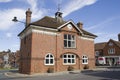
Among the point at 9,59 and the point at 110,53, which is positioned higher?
the point at 110,53

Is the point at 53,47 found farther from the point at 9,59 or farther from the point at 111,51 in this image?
the point at 9,59

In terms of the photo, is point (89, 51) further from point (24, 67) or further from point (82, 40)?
point (24, 67)

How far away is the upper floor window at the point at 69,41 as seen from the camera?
110 ft

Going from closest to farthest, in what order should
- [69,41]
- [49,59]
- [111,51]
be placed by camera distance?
[49,59] < [69,41] < [111,51]

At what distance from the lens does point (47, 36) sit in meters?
31.4

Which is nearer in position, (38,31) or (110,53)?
(38,31)

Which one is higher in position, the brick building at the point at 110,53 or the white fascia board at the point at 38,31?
the white fascia board at the point at 38,31

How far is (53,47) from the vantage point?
31812 millimetres

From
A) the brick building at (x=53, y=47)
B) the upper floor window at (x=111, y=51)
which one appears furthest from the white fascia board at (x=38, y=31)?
the upper floor window at (x=111, y=51)

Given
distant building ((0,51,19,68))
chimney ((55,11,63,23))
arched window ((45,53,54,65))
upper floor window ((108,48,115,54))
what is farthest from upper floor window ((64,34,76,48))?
distant building ((0,51,19,68))

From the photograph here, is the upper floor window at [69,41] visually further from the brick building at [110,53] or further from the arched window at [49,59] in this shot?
the brick building at [110,53]

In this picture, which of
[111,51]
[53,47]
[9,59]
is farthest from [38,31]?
[9,59]

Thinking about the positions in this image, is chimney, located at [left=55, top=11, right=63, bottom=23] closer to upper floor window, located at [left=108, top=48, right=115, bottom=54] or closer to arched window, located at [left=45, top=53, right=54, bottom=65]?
arched window, located at [left=45, top=53, right=54, bottom=65]

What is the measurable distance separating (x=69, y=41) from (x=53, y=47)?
147 inches
